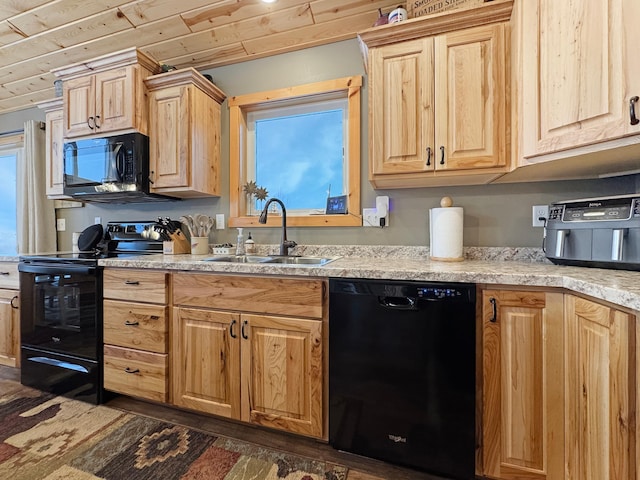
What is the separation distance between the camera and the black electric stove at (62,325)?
1.75 meters

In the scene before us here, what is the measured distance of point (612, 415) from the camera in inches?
32.5

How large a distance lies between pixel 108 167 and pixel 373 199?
1.86 metres

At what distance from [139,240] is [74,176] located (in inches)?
24.7

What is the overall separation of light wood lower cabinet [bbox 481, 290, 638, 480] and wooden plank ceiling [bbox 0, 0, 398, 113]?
184 centimetres

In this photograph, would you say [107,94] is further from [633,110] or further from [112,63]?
[633,110]

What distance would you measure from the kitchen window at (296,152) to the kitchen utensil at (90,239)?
1154mm

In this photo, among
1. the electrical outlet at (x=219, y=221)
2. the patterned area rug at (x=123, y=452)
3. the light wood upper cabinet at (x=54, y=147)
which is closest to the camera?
the patterned area rug at (x=123, y=452)

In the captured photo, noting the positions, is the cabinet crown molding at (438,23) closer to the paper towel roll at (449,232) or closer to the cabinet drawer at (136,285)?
the paper towel roll at (449,232)

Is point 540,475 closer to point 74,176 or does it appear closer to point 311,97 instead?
point 311,97

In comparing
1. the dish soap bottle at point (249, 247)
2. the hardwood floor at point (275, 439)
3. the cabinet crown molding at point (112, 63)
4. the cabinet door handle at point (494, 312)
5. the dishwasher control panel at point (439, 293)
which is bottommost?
the hardwood floor at point (275, 439)

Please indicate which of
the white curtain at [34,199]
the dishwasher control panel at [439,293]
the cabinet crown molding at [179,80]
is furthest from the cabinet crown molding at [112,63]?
the dishwasher control panel at [439,293]

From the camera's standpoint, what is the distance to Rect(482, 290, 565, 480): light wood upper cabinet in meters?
1.08

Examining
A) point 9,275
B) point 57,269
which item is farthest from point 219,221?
point 9,275

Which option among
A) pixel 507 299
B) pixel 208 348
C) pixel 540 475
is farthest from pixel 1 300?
pixel 540 475
